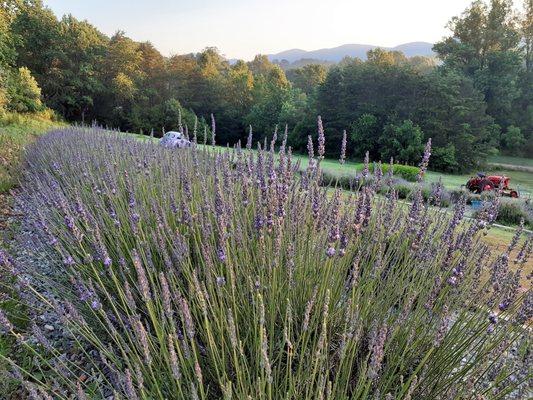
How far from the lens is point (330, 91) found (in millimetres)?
31328

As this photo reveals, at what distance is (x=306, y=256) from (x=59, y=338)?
5.84 ft

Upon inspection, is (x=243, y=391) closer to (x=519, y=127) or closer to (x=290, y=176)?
(x=290, y=176)

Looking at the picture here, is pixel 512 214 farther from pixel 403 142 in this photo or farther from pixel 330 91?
pixel 330 91

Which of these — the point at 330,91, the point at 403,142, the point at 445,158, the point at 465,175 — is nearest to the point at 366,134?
the point at 403,142

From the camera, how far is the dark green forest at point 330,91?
26281 mm

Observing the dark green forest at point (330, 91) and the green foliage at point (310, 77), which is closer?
the dark green forest at point (330, 91)

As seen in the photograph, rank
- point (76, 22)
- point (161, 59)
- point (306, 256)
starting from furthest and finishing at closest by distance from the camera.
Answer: point (161, 59) < point (76, 22) < point (306, 256)

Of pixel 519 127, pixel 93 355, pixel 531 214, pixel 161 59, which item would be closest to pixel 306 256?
pixel 93 355

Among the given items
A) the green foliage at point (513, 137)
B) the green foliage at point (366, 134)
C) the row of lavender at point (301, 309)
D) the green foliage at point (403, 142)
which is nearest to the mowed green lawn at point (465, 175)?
the green foliage at point (513, 137)

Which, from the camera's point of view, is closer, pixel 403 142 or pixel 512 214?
pixel 512 214

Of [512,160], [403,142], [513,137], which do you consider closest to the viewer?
[403,142]

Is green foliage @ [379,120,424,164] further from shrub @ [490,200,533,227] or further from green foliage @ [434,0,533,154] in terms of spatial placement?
shrub @ [490,200,533,227]

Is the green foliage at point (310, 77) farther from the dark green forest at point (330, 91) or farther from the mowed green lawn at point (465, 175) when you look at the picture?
the mowed green lawn at point (465, 175)

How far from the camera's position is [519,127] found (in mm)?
32688
